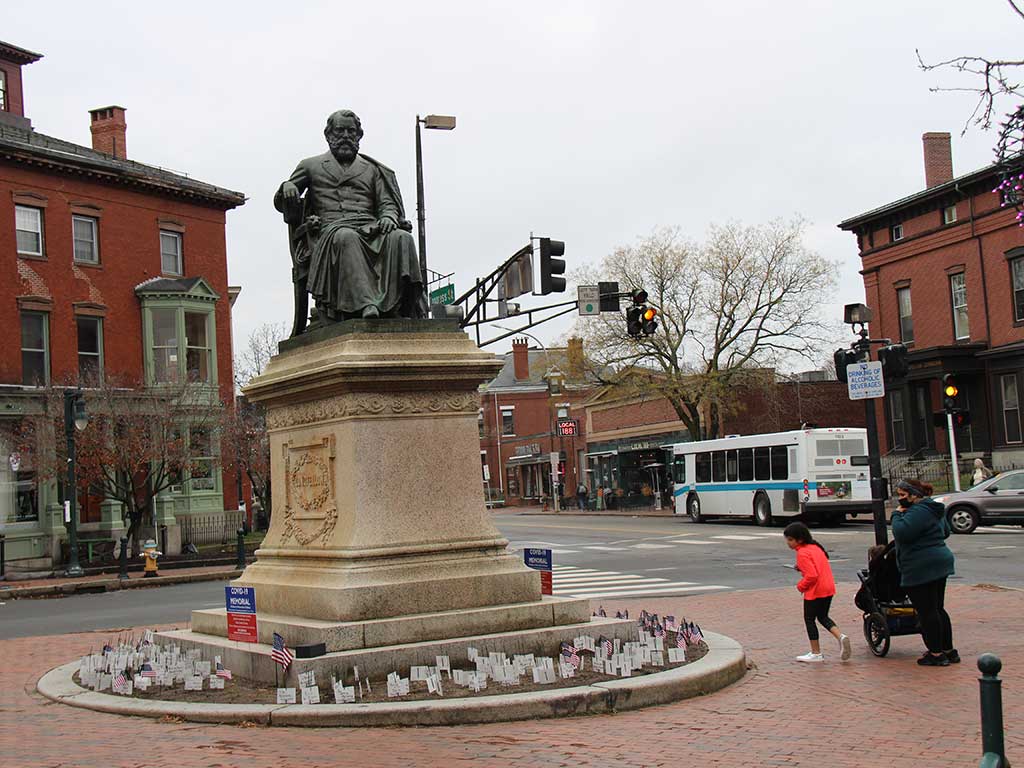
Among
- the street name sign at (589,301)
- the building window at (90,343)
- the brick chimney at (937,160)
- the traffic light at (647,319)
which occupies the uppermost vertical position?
the brick chimney at (937,160)

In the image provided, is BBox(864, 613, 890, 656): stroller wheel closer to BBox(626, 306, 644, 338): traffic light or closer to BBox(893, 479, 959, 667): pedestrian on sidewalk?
BBox(893, 479, 959, 667): pedestrian on sidewalk

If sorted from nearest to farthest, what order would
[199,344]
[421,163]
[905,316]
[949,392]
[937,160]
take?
1. [421,163]
2. [949,392]
3. [199,344]
4. [905,316]
5. [937,160]

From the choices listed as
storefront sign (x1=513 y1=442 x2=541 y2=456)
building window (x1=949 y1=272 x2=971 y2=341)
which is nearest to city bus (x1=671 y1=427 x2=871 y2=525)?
building window (x1=949 y1=272 x2=971 y2=341)

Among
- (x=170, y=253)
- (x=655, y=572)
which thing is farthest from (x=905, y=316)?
(x=170, y=253)

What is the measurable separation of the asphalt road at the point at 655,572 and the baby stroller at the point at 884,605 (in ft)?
24.5

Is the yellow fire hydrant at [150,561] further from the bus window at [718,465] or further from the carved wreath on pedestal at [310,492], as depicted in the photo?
the bus window at [718,465]

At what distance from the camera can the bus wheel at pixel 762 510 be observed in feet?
132

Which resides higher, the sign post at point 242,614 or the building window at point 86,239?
the building window at point 86,239

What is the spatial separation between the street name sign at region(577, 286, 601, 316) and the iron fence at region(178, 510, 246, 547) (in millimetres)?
15774

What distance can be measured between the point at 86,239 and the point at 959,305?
31.5 metres

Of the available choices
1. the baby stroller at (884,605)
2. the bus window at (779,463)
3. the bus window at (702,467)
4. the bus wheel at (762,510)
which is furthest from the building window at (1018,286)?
the baby stroller at (884,605)

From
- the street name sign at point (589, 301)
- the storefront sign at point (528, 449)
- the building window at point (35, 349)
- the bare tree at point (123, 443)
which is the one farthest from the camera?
the storefront sign at point (528, 449)

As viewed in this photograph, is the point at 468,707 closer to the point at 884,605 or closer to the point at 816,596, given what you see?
the point at 816,596

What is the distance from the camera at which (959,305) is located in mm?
45594
